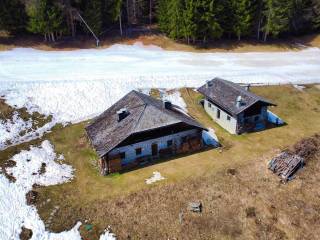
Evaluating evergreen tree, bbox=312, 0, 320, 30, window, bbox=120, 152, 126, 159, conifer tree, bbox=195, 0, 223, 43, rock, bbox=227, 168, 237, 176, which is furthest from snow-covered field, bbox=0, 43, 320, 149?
rock, bbox=227, 168, 237, 176

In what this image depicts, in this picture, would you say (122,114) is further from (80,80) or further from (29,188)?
(80,80)

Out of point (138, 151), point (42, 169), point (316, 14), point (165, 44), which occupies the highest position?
point (316, 14)

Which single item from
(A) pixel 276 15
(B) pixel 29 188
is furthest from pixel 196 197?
(A) pixel 276 15

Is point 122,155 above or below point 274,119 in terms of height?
above

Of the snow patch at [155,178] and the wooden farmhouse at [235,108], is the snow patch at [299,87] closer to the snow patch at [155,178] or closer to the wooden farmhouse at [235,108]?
the wooden farmhouse at [235,108]

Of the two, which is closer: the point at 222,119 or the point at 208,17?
the point at 222,119

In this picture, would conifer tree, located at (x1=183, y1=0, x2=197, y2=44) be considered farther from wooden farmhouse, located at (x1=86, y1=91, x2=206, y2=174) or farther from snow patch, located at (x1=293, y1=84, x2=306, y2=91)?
wooden farmhouse, located at (x1=86, y1=91, x2=206, y2=174)
